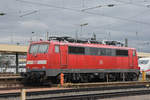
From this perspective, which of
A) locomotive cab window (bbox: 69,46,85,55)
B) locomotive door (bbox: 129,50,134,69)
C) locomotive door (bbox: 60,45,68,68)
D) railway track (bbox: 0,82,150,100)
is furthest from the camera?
locomotive door (bbox: 129,50,134,69)

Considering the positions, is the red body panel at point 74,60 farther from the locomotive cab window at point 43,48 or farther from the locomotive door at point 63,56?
the locomotive cab window at point 43,48

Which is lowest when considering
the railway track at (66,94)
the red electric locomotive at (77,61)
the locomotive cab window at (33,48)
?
the railway track at (66,94)

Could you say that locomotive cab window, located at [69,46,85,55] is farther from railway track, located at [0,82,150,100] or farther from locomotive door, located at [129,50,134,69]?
locomotive door, located at [129,50,134,69]

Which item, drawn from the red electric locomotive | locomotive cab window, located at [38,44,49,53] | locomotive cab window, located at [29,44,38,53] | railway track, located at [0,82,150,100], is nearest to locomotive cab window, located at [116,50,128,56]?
the red electric locomotive

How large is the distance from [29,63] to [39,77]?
178cm

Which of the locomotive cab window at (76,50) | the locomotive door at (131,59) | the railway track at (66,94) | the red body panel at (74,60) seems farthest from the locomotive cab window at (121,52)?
the railway track at (66,94)

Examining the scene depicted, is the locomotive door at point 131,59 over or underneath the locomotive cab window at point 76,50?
underneath

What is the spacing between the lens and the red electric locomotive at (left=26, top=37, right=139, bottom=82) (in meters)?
→ 21.0

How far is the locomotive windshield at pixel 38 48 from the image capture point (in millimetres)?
21312

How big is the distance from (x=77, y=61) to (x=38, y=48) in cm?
352

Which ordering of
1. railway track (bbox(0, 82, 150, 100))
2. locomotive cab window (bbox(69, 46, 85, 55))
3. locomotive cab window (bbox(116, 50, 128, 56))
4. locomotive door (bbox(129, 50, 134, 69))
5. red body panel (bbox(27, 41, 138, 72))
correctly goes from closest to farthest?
railway track (bbox(0, 82, 150, 100)), red body panel (bbox(27, 41, 138, 72)), locomotive cab window (bbox(69, 46, 85, 55)), locomotive cab window (bbox(116, 50, 128, 56)), locomotive door (bbox(129, 50, 134, 69))

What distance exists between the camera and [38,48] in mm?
21906

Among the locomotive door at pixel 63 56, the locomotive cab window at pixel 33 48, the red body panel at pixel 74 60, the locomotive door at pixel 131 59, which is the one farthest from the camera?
the locomotive door at pixel 131 59

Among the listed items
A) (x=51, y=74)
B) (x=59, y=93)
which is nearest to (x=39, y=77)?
(x=51, y=74)
